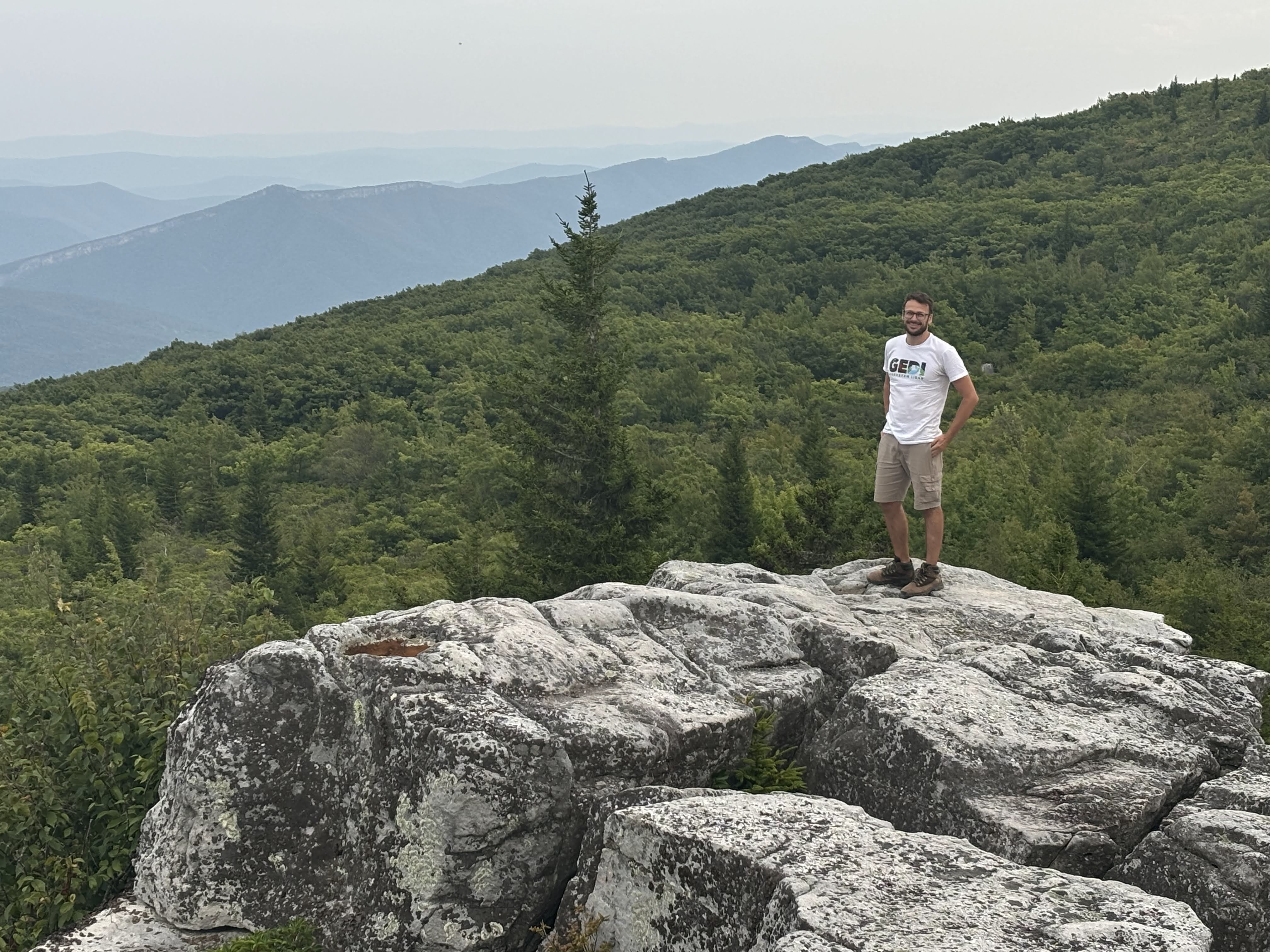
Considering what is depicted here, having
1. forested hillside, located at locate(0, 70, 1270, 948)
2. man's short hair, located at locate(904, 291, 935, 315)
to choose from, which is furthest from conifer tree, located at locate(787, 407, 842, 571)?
man's short hair, located at locate(904, 291, 935, 315)

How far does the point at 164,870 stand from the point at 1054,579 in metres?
14.5

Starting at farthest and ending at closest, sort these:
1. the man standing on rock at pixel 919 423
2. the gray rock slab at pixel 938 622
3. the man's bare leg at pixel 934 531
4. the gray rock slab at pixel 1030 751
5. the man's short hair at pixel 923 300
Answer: the man's bare leg at pixel 934 531 → the man standing on rock at pixel 919 423 → the man's short hair at pixel 923 300 → the gray rock slab at pixel 938 622 → the gray rock slab at pixel 1030 751

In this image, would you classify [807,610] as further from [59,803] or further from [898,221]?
[898,221]

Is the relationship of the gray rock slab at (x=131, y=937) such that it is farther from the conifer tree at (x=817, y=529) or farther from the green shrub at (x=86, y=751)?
the conifer tree at (x=817, y=529)

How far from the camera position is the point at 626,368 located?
20.9 meters

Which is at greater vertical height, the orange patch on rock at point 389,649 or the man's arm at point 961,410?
the man's arm at point 961,410

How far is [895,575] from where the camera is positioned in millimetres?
10188

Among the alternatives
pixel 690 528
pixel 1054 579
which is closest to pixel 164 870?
pixel 1054 579

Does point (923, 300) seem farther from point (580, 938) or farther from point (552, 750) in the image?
point (580, 938)

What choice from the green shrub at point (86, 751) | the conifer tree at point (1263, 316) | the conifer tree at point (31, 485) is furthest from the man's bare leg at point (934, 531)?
the conifer tree at point (31, 485)

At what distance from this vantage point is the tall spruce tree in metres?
19.4

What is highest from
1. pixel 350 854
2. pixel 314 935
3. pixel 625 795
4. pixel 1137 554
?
pixel 625 795

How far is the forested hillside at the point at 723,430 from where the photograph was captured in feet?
32.1

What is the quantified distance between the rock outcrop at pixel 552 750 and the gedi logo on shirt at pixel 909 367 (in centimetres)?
252
